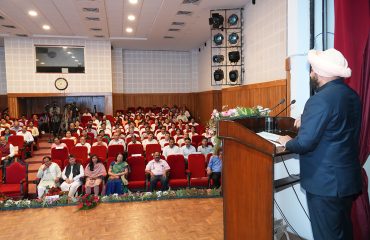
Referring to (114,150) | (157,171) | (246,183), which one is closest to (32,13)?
(114,150)

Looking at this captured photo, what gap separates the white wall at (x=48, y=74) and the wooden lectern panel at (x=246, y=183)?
13439mm

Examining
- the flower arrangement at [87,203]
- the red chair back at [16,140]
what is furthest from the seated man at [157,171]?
the red chair back at [16,140]

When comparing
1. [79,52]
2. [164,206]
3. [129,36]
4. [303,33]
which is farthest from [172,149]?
Result: [79,52]

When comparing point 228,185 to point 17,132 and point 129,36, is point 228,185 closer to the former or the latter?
point 17,132

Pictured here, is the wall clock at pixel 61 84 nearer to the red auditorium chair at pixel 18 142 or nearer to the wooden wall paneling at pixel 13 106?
the wooden wall paneling at pixel 13 106

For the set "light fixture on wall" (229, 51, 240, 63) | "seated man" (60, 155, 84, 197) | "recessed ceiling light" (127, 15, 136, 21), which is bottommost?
"seated man" (60, 155, 84, 197)

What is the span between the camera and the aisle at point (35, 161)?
6.99 meters

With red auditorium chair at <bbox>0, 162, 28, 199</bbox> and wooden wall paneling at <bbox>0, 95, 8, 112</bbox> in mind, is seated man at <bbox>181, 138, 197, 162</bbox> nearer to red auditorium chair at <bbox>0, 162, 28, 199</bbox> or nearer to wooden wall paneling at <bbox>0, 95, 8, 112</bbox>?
red auditorium chair at <bbox>0, 162, 28, 199</bbox>

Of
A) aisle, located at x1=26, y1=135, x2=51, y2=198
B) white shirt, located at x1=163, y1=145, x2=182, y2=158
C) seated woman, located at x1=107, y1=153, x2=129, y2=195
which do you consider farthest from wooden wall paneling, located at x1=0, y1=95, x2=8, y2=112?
seated woman, located at x1=107, y1=153, x2=129, y2=195

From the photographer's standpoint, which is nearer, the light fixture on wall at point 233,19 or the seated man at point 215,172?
the seated man at point 215,172

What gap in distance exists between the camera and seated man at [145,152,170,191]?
6.46 meters

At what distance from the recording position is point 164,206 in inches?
209

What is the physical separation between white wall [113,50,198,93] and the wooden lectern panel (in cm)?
1516

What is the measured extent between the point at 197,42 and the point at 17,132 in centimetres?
923
